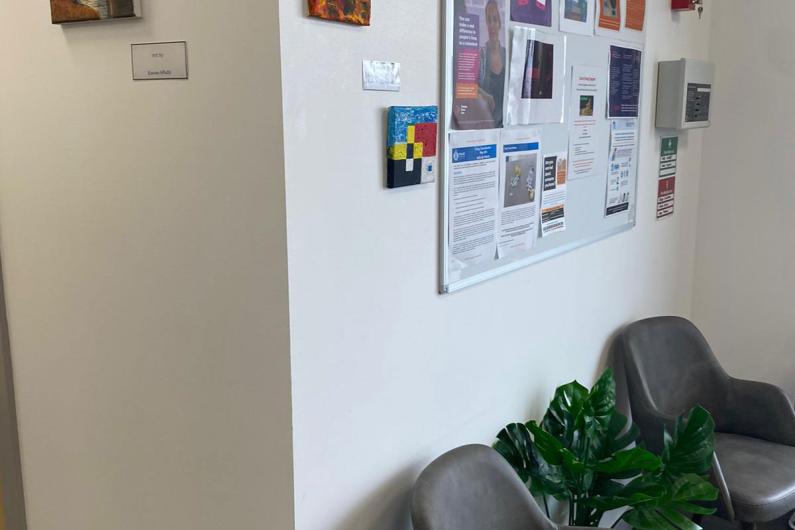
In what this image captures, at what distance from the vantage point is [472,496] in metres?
1.79

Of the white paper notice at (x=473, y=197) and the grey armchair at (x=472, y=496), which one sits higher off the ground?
the white paper notice at (x=473, y=197)

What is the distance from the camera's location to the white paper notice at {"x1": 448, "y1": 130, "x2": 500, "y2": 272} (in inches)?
71.9

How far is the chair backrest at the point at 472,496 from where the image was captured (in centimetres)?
166

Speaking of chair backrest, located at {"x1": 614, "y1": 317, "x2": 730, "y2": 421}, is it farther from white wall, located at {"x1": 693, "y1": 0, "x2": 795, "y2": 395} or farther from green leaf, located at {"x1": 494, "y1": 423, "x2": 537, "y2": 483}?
green leaf, located at {"x1": 494, "y1": 423, "x2": 537, "y2": 483}

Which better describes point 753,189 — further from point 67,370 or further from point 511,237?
point 67,370

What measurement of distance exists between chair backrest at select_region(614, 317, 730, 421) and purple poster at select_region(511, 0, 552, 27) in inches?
50.7

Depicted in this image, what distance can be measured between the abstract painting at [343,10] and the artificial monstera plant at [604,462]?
47.2 inches

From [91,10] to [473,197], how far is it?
37.4 inches

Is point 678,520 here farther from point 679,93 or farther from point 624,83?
point 679,93

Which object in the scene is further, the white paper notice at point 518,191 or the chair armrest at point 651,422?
the chair armrest at point 651,422

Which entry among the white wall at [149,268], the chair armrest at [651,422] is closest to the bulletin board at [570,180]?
the white wall at [149,268]

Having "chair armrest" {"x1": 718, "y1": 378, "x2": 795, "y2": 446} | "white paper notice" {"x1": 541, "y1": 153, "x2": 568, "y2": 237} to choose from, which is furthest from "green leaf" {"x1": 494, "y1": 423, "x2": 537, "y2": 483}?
"chair armrest" {"x1": 718, "y1": 378, "x2": 795, "y2": 446}

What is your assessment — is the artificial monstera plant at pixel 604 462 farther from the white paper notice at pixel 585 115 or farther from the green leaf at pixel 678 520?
the white paper notice at pixel 585 115

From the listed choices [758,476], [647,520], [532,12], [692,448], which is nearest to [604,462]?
[647,520]
